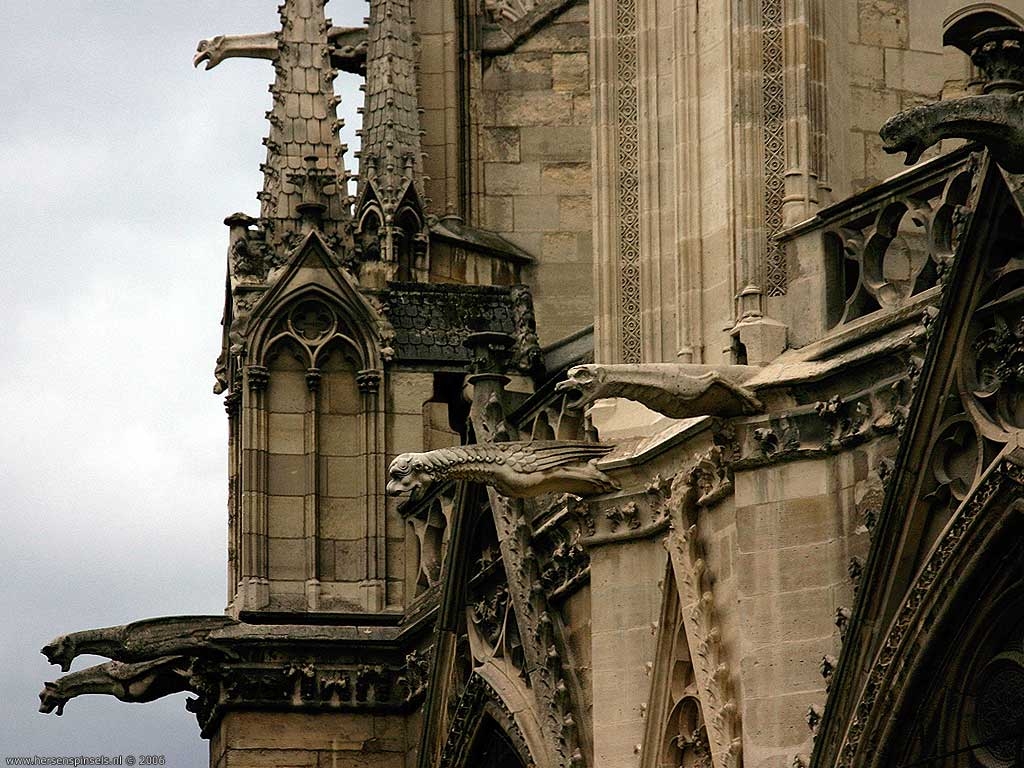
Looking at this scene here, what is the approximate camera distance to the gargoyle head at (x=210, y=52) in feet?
91.1

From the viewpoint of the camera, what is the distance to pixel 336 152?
26047 mm

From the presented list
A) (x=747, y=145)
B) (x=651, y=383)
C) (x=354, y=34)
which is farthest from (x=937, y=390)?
(x=354, y=34)

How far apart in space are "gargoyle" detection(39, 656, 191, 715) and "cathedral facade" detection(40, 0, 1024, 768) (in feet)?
0.10


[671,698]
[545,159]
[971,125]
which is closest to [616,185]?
[671,698]

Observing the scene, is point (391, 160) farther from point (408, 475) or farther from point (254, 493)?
point (408, 475)

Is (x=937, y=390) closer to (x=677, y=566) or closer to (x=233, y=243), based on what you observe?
(x=677, y=566)

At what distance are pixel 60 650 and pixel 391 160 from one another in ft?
14.9

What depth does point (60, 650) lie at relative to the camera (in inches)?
971

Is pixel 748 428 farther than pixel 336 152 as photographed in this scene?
No

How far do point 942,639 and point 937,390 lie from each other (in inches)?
45.4

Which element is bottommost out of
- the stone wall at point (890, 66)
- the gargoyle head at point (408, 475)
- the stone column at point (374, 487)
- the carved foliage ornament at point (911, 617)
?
the carved foliage ornament at point (911, 617)

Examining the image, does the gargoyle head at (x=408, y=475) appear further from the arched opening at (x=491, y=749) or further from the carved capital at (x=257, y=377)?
→ the carved capital at (x=257, y=377)

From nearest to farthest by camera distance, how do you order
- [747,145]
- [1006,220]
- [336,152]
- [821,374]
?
[1006,220], [821,374], [747,145], [336,152]

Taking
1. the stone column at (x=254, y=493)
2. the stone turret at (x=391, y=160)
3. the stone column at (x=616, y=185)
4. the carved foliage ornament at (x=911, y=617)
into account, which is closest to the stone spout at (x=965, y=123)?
the carved foliage ornament at (x=911, y=617)
